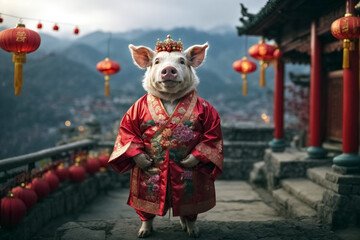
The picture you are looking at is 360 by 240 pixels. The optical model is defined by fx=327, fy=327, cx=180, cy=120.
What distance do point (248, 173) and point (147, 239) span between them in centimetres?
566

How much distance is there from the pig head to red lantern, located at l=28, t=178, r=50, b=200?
237cm

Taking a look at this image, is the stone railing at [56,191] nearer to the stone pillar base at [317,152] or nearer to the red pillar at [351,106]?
the stone pillar base at [317,152]

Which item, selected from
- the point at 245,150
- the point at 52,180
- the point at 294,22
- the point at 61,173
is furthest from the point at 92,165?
the point at 294,22

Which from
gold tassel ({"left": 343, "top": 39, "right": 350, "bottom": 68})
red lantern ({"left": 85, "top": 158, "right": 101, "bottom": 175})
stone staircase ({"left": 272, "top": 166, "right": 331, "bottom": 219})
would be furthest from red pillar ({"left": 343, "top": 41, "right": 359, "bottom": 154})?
red lantern ({"left": 85, "top": 158, "right": 101, "bottom": 175})

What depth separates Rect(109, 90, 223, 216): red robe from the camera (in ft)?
10.3

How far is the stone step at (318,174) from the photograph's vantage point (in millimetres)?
5238

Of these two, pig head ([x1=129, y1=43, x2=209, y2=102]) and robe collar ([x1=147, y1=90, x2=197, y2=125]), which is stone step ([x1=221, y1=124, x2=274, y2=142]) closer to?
pig head ([x1=129, y1=43, x2=209, y2=102])

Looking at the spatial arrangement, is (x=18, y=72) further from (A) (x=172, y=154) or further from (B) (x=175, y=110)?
(A) (x=172, y=154)

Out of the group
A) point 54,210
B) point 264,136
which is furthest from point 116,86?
point 54,210

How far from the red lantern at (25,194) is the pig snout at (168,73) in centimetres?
248

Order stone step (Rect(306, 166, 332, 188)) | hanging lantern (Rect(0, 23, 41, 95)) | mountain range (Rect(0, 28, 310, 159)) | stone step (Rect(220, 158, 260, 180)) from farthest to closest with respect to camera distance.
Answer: mountain range (Rect(0, 28, 310, 159)) < stone step (Rect(220, 158, 260, 180)) < stone step (Rect(306, 166, 332, 188)) < hanging lantern (Rect(0, 23, 41, 95))

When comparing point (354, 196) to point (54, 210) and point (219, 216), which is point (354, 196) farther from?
point (54, 210)

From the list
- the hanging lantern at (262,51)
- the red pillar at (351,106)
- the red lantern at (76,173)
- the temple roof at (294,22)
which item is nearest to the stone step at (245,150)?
the temple roof at (294,22)

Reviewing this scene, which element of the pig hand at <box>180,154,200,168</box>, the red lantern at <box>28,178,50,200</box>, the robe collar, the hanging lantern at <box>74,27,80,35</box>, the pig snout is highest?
the hanging lantern at <box>74,27,80,35</box>
